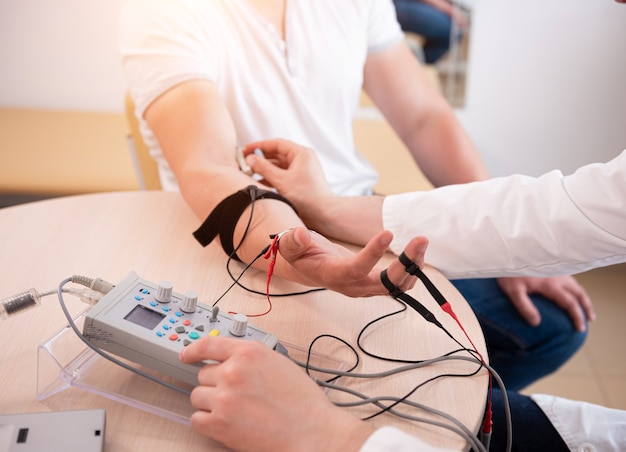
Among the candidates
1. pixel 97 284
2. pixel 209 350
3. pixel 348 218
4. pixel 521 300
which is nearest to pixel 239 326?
pixel 209 350

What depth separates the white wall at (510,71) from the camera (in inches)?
87.3

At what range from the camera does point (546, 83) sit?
2289 mm

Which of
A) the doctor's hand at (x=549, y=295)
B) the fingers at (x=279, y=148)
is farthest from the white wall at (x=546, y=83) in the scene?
the fingers at (x=279, y=148)

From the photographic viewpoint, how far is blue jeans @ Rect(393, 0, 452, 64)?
7.55 feet

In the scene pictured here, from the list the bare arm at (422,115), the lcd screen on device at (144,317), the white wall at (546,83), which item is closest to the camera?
the lcd screen on device at (144,317)

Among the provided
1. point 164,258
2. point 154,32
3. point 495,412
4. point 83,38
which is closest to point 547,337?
point 495,412

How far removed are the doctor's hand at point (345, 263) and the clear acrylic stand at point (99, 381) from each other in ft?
0.38

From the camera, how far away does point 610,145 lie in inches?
90.1

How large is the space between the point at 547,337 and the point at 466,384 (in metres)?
0.65

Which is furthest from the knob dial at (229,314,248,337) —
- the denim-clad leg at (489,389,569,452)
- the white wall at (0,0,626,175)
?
the white wall at (0,0,626,175)

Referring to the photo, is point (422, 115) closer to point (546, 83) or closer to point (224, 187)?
point (224, 187)

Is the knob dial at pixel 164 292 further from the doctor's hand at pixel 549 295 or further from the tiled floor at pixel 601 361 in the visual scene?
the tiled floor at pixel 601 361

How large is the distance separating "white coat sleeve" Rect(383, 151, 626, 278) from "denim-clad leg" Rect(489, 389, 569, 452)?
0.18 m

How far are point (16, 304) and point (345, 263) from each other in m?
0.37
